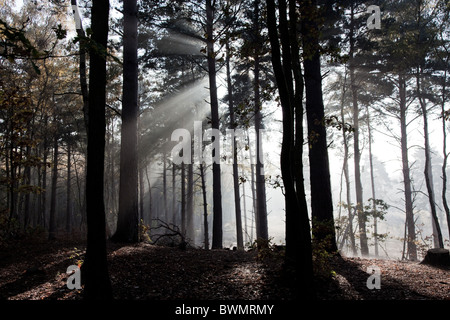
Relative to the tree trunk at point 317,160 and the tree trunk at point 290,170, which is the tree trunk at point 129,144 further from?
the tree trunk at point 290,170

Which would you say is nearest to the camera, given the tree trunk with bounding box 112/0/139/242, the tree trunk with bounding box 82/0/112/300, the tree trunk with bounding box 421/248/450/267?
the tree trunk with bounding box 82/0/112/300

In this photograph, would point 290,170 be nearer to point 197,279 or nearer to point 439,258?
point 197,279

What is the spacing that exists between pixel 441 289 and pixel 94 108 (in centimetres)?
645

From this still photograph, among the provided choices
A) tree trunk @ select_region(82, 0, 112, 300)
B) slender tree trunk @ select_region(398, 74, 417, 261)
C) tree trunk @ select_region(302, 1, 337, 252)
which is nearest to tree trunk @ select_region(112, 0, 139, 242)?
tree trunk @ select_region(82, 0, 112, 300)

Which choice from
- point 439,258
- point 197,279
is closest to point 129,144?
point 197,279

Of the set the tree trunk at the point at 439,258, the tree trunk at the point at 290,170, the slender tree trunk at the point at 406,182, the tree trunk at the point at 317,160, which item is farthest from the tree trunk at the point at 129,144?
the slender tree trunk at the point at 406,182

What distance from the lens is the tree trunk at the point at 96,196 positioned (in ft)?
11.5

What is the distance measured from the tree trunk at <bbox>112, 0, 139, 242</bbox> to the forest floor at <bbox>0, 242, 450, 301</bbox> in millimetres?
1182

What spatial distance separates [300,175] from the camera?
147 inches

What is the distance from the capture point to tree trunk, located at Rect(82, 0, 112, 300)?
11.5 ft

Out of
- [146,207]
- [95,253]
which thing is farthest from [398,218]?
[95,253]

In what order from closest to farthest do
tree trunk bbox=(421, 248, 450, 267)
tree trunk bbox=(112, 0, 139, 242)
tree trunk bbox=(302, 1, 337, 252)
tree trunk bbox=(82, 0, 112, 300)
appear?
1. tree trunk bbox=(82, 0, 112, 300)
2. tree trunk bbox=(302, 1, 337, 252)
3. tree trunk bbox=(421, 248, 450, 267)
4. tree trunk bbox=(112, 0, 139, 242)

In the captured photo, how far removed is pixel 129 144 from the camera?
793 cm

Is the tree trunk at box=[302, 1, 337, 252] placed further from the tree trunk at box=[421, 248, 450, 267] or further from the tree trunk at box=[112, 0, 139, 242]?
the tree trunk at box=[112, 0, 139, 242]
